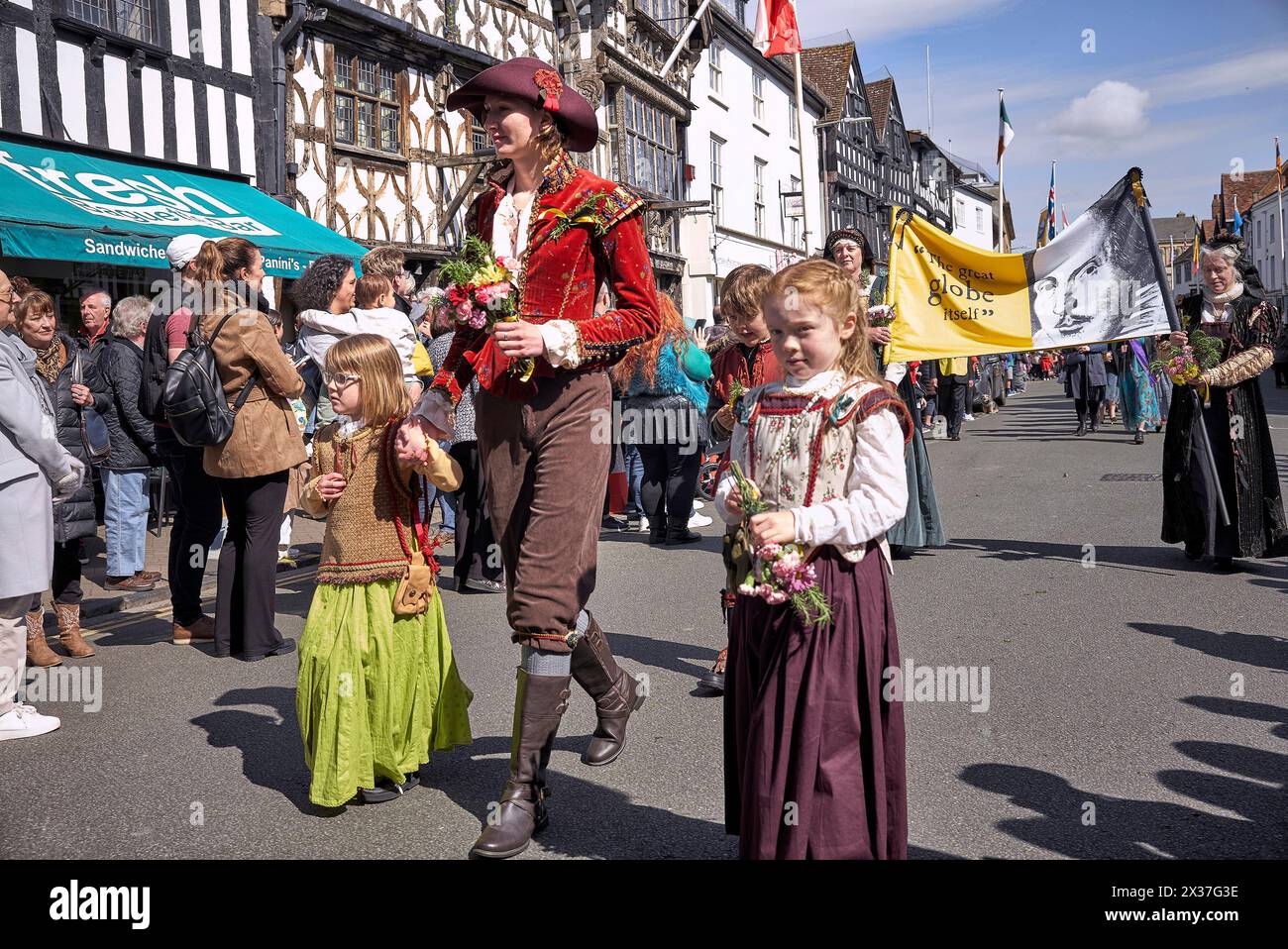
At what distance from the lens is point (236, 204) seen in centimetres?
1504

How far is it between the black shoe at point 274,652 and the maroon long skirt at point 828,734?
3.99 metres

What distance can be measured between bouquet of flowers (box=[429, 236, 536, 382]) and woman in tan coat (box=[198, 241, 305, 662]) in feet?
9.74

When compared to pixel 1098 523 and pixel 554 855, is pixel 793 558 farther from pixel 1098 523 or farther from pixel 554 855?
pixel 1098 523

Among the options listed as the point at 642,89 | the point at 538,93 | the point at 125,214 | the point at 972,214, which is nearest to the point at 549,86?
the point at 538,93

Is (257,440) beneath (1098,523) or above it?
above

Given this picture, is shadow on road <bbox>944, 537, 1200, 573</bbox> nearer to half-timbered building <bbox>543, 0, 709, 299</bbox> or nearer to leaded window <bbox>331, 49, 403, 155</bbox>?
leaded window <bbox>331, 49, 403, 155</bbox>

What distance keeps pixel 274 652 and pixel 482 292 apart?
360cm

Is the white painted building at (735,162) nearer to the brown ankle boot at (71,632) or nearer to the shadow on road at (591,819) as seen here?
the brown ankle boot at (71,632)

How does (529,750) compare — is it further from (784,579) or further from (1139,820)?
(1139,820)

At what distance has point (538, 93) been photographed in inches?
148

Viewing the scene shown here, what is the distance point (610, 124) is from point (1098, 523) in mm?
18311

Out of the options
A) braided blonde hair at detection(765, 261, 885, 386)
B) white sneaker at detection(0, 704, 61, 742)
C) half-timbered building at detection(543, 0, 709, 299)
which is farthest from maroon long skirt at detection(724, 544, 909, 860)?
half-timbered building at detection(543, 0, 709, 299)
